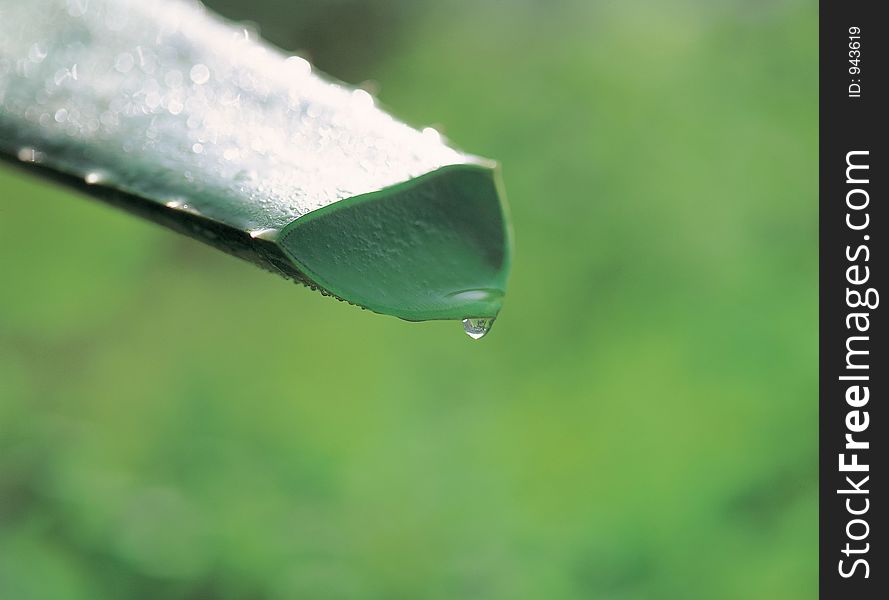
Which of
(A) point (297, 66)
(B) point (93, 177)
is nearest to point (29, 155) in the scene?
(B) point (93, 177)

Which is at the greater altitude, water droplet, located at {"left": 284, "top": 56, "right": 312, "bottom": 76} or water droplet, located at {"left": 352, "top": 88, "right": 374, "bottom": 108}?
water droplet, located at {"left": 284, "top": 56, "right": 312, "bottom": 76}

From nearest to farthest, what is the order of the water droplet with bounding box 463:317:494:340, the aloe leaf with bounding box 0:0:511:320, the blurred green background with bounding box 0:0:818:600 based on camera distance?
the aloe leaf with bounding box 0:0:511:320 < the water droplet with bounding box 463:317:494:340 < the blurred green background with bounding box 0:0:818:600

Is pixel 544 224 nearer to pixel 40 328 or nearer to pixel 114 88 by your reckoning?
pixel 40 328
